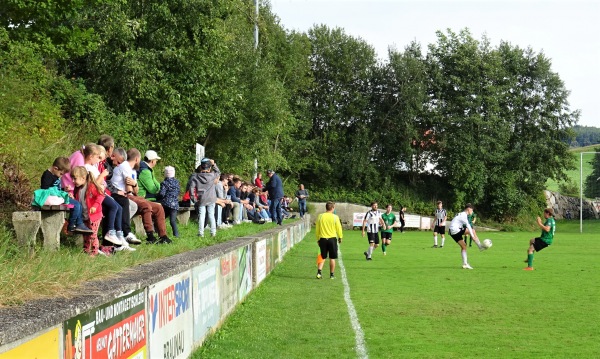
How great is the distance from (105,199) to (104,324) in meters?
6.80

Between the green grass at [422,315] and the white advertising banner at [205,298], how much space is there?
0.21 m

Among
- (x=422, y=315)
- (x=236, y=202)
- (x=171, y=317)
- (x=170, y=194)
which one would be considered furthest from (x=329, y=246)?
(x=171, y=317)

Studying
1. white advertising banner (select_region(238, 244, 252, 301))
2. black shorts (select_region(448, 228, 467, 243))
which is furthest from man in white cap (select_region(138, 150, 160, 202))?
black shorts (select_region(448, 228, 467, 243))

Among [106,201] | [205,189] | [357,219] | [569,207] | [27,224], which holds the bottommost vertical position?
[357,219]

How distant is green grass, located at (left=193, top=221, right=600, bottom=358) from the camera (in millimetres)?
10438

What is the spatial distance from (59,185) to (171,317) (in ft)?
13.5

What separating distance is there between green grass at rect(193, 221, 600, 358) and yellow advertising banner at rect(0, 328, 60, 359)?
4905 mm

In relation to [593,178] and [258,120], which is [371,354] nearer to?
[258,120]

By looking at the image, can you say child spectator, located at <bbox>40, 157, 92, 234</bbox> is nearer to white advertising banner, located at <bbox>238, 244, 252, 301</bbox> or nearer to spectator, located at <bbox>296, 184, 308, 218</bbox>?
white advertising banner, located at <bbox>238, 244, 252, 301</bbox>

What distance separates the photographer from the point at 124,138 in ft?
93.8

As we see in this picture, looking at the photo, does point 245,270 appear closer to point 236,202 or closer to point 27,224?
point 27,224

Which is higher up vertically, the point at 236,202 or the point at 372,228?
the point at 236,202

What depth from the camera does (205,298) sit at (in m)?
10.3

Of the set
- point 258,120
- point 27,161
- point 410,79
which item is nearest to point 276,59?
point 410,79
